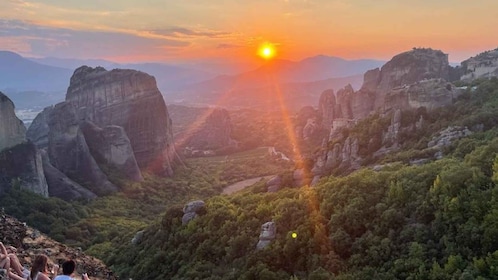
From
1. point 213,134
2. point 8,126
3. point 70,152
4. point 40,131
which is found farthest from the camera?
point 213,134

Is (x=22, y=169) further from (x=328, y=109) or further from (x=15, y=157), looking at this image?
(x=328, y=109)

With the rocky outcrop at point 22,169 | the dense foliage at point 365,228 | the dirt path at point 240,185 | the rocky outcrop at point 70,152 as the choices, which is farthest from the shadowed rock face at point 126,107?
the dense foliage at point 365,228

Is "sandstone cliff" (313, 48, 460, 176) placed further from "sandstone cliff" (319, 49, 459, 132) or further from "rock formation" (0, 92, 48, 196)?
"rock formation" (0, 92, 48, 196)

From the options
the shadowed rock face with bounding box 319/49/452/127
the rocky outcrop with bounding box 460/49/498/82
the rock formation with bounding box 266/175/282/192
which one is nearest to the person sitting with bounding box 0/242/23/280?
the rock formation with bounding box 266/175/282/192

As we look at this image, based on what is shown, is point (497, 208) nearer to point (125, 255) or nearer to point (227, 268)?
point (227, 268)

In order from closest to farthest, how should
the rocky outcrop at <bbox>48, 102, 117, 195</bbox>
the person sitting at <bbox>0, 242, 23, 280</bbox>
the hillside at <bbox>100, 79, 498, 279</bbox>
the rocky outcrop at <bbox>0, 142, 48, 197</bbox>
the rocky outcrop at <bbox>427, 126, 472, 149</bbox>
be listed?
the person sitting at <bbox>0, 242, 23, 280</bbox> → the hillside at <bbox>100, 79, 498, 279</bbox> → the rocky outcrop at <bbox>427, 126, 472, 149</bbox> → the rocky outcrop at <bbox>0, 142, 48, 197</bbox> → the rocky outcrop at <bbox>48, 102, 117, 195</bbox>

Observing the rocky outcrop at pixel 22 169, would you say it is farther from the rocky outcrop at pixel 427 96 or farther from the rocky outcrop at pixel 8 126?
the rocky outcrop at pixel 427 96

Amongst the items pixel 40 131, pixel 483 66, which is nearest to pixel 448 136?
pixel 483 66
